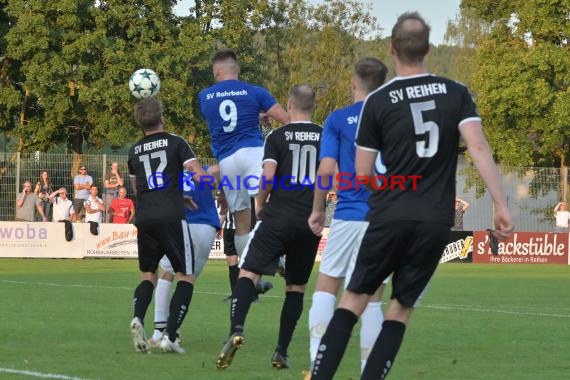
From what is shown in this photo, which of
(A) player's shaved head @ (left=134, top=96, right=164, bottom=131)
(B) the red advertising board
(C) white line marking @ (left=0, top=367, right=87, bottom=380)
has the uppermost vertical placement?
(A) player's shaved head @ (left=134, top=96, right=164, bottom=131)

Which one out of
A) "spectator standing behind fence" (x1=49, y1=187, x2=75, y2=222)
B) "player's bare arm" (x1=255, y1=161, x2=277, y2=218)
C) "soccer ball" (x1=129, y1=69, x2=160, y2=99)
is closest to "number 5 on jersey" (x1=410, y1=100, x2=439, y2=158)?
"player's bare arm" (x1=255, y1=161, x2=277, y2=218)

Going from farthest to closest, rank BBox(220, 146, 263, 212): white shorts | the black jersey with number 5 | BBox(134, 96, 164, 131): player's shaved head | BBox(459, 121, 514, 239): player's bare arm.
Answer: BBox(220, 146, 263, 212): white shorts < BBox(134, 96, 164, 131): player's shaved head < the black jersey with number 5 < BBox(459, 121, 514, 239): player's bare arm

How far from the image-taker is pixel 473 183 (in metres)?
43.9

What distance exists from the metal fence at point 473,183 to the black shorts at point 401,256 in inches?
1030

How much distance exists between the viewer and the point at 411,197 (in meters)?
5.90

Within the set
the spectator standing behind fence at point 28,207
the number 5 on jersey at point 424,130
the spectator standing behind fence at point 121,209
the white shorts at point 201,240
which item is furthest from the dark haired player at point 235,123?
the spectator standing behind fence at point 28,207

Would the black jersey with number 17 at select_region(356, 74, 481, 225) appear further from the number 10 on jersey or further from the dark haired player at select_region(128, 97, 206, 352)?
the dark haired player at select_region(128, 97, 206, 352)

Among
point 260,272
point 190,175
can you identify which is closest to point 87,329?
point 190,175

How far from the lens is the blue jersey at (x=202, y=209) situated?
10531 millimetres

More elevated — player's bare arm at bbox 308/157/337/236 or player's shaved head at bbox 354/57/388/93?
player's shaved head at bbox 354/57/388/93

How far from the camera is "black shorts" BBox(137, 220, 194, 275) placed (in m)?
9.80

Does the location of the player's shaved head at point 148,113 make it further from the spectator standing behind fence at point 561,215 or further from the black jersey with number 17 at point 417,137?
the spectator standing behind fence at point 561,215

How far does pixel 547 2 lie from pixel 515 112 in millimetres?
4415

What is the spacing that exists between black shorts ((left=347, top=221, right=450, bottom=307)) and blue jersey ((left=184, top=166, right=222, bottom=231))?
4.56m
